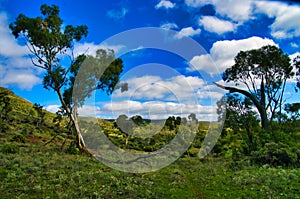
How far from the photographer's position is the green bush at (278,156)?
1208 cm

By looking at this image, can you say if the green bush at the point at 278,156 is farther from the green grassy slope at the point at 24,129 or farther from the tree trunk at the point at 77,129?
the green grassy slope at the point at 24,129

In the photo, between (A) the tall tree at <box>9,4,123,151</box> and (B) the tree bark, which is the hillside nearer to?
(A) the tall tree at <box>9,4,123,151</box>

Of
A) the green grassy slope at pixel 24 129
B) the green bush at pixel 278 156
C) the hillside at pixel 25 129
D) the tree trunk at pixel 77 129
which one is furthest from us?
the hillside at pixel 25 129

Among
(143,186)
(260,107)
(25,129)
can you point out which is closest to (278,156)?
(143,186)

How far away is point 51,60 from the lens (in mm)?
21172

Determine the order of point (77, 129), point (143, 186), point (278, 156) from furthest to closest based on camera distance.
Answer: point (77, 129)
point (278, 156)
point (143, 186)

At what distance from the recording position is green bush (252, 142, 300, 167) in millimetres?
12078

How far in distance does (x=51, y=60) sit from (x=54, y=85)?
195 cm

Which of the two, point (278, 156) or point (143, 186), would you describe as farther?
A: point (278, 156)

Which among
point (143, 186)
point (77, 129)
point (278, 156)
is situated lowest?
point (143, 186)

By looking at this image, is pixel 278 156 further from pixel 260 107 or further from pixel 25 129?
pixel 25 129

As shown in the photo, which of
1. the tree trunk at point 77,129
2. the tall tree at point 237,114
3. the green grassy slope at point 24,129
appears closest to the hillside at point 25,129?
the green grassy slope at point 24,129

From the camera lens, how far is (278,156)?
12500mm

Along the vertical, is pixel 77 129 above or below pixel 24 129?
above
